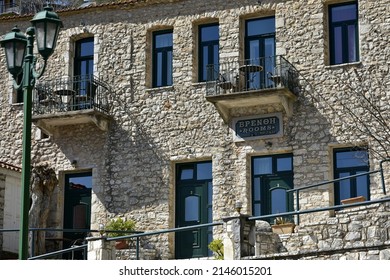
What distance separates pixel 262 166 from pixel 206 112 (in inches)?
89.6

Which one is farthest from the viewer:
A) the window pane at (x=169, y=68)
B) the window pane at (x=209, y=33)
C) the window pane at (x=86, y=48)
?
the window pane at (x=86, y=48)

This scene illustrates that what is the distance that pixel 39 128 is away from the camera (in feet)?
99.5

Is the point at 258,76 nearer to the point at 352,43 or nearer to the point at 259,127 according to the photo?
the point at 259,127

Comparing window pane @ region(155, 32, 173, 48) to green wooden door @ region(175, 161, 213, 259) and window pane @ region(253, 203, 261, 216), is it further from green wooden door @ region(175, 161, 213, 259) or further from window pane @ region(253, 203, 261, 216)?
window pane @ region(253, 203, 261, 216)

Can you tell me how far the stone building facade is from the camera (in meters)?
27.2

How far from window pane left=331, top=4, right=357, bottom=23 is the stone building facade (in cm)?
4

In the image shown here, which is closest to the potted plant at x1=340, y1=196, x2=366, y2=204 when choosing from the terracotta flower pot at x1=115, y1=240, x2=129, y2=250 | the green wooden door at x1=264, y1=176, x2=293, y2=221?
the green wooden door at x1=264, y1=176, x2=293, y2=221

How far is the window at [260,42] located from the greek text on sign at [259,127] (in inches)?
Result: 54.5

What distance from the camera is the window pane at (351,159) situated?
26.8 meters

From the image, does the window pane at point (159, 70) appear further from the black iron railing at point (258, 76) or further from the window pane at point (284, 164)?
the window pane at point (284, 164)

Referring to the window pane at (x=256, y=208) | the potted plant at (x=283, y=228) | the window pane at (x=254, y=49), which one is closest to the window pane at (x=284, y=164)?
the window pane at (x=256, y=208)

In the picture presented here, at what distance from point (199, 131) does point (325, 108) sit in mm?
3579
